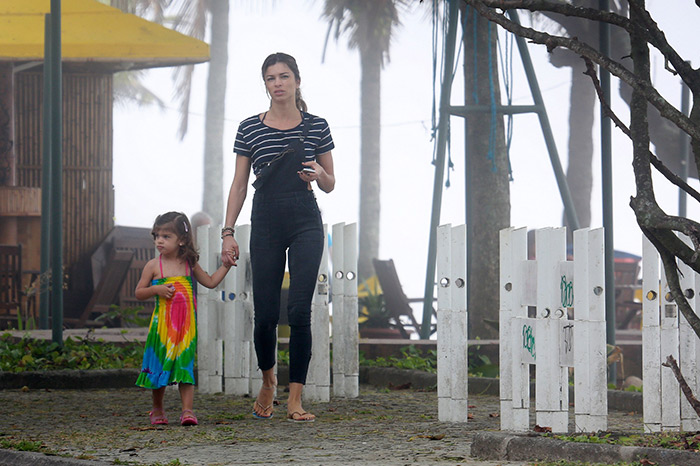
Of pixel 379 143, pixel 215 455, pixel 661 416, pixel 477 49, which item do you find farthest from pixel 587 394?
pixel 379 143

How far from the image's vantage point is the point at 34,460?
14.2 feet

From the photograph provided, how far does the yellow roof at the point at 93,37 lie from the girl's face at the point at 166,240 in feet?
25.6

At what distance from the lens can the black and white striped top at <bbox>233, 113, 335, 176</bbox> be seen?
604 centimetres

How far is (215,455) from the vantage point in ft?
15.1

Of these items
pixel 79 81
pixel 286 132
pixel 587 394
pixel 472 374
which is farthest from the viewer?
pixel 79 81

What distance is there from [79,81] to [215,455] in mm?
11093

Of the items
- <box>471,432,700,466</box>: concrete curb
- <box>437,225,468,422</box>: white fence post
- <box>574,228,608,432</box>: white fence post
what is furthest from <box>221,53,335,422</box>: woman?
<box>471,432,700,466</box>: concrete curb

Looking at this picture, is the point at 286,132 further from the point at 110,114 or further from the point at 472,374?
the point at 110,114

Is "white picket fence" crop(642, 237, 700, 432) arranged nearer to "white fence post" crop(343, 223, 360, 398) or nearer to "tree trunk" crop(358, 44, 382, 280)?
"white fence post" crop(343, 223, 360, 398)

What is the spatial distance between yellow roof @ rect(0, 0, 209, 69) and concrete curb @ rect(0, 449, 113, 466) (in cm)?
941

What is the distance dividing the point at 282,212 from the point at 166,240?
2.11ft

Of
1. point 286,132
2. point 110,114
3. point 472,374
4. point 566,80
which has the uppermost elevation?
point 566,80

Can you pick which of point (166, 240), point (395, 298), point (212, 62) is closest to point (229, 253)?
point (166, 240)

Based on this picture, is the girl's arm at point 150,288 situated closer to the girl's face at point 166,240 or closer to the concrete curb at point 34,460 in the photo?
the girl's face at point 166,240
